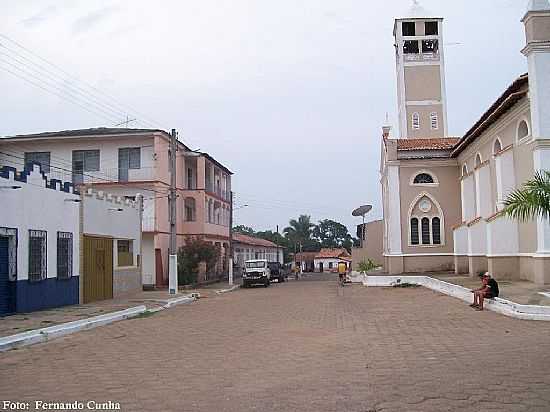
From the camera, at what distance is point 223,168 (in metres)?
54.4

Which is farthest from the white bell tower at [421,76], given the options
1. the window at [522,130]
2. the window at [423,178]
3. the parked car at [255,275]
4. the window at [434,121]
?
the window at [522,130]

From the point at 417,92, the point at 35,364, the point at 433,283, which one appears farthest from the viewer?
the point at 417,92

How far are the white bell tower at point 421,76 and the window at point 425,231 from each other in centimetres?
854

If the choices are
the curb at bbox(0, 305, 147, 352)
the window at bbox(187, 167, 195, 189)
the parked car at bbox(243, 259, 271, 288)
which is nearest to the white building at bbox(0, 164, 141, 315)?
the curb at bbox(0, 305, 147, 352)

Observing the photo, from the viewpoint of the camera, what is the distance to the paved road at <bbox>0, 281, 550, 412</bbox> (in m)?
7.65

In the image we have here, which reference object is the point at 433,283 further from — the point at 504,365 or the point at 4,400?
the point at 4,400

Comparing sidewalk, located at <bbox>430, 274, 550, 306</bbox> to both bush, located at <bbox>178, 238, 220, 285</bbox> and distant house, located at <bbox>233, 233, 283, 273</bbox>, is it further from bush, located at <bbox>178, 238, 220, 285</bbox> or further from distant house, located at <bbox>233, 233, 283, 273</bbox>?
distant house, located at <bbox>233, 233, 283, 273</bbox>

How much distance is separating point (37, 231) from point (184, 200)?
2539 centimetres

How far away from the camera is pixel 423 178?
39062 millimetres

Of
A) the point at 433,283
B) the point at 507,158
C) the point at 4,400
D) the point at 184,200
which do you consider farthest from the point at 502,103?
the point at 184,200

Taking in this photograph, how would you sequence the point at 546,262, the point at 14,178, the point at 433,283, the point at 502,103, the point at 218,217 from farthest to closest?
the point at 218,217, the point at 433,283, the point at 502,103, the point at 546,262, the point at 14,178

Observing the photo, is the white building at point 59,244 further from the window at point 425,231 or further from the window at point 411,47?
the window at point 411,47

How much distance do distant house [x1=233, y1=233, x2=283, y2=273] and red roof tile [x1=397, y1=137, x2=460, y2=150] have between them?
26.0 metres

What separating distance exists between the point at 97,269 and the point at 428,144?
22290 mm
